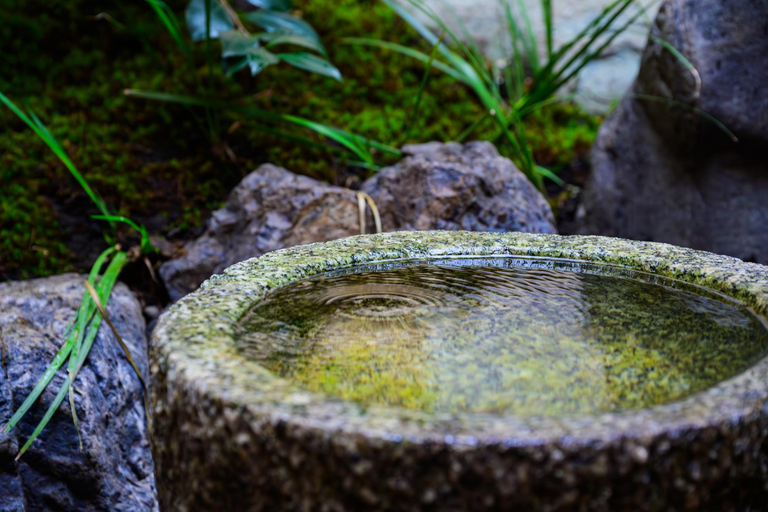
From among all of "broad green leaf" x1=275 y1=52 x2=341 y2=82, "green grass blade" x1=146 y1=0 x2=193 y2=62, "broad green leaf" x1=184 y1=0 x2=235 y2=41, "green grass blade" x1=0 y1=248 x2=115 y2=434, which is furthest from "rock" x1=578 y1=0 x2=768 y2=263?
"green grass blade" x1=0 y1=248 x2=115 y2=434

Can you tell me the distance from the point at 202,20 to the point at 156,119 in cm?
61

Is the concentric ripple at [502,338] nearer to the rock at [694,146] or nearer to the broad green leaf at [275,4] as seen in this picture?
the rock at [694,146]

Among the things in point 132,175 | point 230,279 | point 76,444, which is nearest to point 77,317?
point 76,444

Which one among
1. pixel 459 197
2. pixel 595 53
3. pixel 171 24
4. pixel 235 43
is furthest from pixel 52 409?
pixel 595 53

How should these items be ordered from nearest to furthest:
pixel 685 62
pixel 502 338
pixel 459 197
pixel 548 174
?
pixel 502 338, pixel 459 197, pixel 685 62, pixel 548 174

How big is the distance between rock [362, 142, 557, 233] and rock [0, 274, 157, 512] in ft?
3.98

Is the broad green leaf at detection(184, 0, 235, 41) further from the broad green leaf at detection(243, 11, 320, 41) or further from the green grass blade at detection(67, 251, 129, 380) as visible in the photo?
the green grass blade at detection(67, 251, 129, 380)

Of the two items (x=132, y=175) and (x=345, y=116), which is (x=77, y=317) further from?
(x=345, y=116)

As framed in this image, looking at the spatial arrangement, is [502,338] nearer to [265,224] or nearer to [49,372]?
[49,372]

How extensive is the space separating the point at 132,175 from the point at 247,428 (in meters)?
2.56

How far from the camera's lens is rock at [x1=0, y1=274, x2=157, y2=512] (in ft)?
5.94

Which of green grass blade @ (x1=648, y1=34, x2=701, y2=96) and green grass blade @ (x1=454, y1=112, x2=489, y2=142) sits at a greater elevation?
green grass blade @ (x1=648, y1=34, x2=701, y2=96)

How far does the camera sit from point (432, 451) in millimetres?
813

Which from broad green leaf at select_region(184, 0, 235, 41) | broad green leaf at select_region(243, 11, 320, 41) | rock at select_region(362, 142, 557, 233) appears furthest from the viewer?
broad green leaf at select_region(243, 11, 320, 41)
